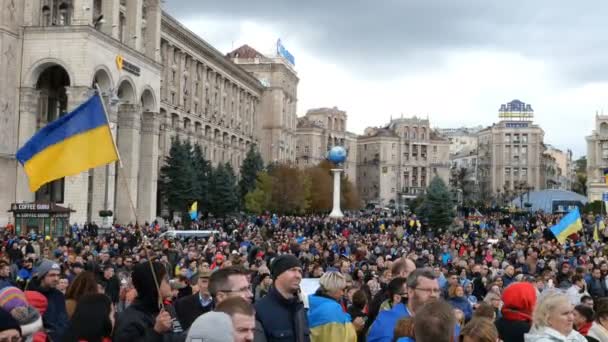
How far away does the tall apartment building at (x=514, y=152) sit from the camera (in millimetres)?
118938

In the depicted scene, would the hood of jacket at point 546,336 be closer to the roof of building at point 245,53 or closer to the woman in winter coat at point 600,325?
the woman in winter coat at point 600,325

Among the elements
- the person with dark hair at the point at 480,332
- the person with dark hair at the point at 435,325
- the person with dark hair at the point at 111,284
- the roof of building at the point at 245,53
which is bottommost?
the person with dark hair at the point at 111,284

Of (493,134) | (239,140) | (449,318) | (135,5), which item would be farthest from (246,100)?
(449,318)

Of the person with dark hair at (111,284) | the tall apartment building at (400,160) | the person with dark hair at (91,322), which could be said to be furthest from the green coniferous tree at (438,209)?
the tall apartment building at (400,160)

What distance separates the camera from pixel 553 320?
4859mm

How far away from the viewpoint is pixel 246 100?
82188 millimetres

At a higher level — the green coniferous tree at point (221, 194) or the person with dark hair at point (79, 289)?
the green coniferous tree at point (221, 194)

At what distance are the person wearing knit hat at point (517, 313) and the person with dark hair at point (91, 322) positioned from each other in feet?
9.70

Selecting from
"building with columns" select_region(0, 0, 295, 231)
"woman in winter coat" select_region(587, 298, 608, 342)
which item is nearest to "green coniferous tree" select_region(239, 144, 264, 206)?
"building with columns" select_region(0, 0, 295, 231)

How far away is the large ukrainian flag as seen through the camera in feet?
28.9

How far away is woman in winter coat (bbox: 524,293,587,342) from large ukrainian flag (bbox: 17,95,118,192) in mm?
5377

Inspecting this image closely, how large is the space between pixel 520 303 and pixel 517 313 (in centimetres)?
8

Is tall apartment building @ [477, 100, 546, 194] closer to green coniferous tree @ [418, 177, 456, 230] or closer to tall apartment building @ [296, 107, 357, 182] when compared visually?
tall apartment building @ [296, 107, 357, 182]

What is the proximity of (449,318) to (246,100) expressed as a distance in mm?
79154
